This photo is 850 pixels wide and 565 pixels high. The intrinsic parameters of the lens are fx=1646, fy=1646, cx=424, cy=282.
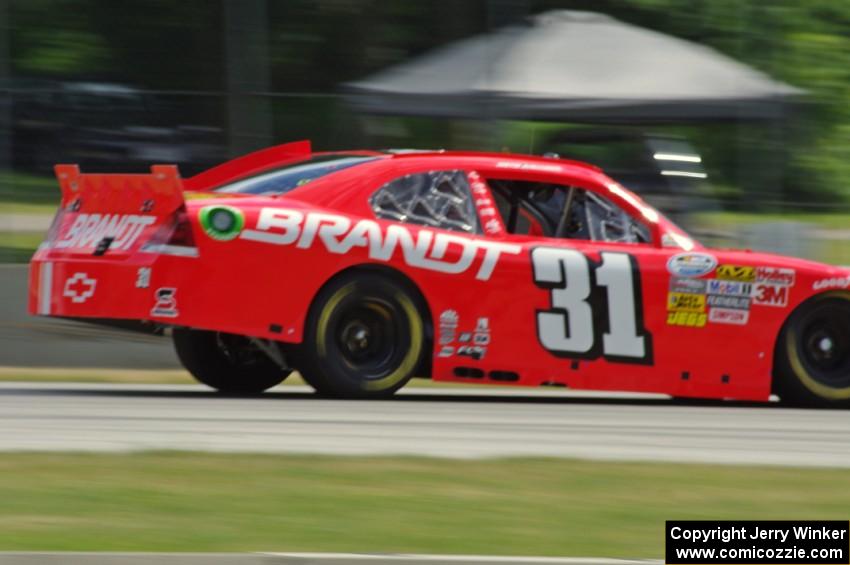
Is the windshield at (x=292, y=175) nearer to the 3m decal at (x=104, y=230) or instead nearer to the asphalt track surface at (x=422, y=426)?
the 3m decal at (x=104, y=230)

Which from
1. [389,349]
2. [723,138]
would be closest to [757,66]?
[723,138]

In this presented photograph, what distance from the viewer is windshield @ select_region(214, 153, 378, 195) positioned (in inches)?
395

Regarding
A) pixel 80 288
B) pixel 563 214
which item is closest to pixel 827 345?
pixel 563 214

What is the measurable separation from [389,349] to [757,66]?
5.84 meters

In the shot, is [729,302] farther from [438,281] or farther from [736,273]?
[438,281]

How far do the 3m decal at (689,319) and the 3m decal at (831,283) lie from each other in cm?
81

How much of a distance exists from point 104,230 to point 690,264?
11.8ft

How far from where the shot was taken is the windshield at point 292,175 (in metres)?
10.0

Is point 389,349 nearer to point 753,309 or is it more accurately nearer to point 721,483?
point 753,309

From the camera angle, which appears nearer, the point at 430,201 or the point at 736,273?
the point at 430,201

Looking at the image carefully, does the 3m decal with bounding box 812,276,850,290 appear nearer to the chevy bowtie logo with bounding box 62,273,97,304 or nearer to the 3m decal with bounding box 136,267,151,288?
the 3m decal with bounding box 136,267,151,288

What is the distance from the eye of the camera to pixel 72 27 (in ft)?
45.1

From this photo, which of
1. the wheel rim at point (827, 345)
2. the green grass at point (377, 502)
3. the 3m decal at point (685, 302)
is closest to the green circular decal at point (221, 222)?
the green grass at point (377, 502)

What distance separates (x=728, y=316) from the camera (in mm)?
10242
